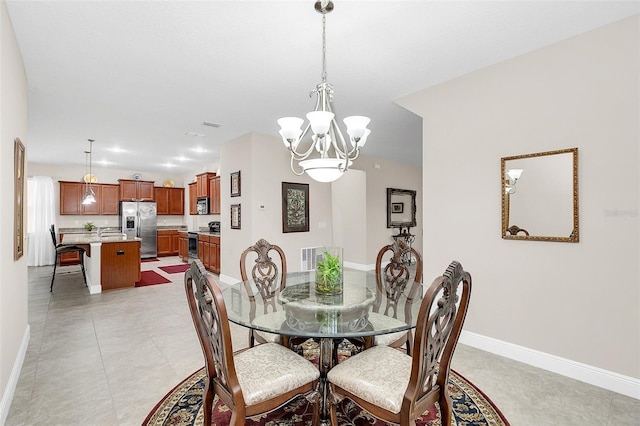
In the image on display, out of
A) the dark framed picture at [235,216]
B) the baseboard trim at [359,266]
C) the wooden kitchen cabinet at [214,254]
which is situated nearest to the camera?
the dark framed picture at [235,216]

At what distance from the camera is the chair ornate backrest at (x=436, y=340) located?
50.9 inches

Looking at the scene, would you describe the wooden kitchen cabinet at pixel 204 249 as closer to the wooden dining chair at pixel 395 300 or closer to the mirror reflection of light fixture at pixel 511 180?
the wooden dining chair at pixel 395 300

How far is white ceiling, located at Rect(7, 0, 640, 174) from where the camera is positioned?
6.95ft

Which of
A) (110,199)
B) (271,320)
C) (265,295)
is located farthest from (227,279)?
(110,199)

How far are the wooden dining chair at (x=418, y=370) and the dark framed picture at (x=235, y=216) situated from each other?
3.94 metres

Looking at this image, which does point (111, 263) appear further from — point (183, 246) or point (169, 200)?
point (169, 200)

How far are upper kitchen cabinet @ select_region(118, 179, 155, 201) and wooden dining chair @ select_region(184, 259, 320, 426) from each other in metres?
8.49

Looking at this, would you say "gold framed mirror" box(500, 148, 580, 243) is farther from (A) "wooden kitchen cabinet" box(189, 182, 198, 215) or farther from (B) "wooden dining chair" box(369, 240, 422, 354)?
(A) "wooden kitchen cabinet" box(189, 182, 198, 215)

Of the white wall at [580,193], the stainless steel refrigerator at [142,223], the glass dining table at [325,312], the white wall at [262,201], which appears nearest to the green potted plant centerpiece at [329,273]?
the glass dining table at [325,312]

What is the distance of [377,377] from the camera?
1.58 meters

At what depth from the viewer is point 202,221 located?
8734mm

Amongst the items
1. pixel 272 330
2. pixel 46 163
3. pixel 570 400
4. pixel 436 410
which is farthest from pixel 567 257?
pixel 46 163

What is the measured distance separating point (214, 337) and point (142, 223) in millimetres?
8346

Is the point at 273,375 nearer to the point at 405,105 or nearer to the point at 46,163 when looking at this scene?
the point at 405,105
